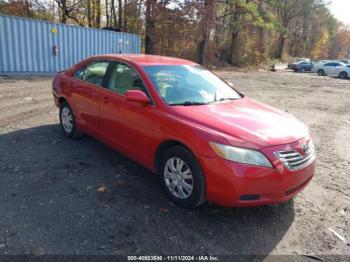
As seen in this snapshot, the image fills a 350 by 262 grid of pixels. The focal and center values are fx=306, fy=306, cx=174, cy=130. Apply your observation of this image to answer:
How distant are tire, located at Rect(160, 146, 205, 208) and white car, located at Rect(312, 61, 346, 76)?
31.7 meters

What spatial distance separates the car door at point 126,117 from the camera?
12.2 ft

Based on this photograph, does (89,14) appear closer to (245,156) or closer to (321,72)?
(321,72)

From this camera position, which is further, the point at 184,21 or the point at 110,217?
the point at 184,21

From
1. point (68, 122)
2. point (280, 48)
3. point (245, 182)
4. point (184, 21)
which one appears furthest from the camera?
point (280, 48)

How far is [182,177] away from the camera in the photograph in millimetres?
3346

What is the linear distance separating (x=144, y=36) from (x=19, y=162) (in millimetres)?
22227

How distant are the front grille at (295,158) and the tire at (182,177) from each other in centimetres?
81

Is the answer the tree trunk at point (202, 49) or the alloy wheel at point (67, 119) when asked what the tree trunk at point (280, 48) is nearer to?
the tree trunk at point (202, 49)

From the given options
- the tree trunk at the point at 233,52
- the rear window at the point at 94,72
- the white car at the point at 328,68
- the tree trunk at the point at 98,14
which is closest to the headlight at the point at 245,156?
the rear window at the point at 94,72

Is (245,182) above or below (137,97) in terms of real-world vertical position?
below

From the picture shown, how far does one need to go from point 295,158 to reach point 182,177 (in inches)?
46.8

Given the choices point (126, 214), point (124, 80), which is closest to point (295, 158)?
point (126, 214)

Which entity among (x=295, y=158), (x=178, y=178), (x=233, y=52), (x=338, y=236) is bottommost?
(x=338, y=236)

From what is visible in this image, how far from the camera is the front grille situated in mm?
2989
